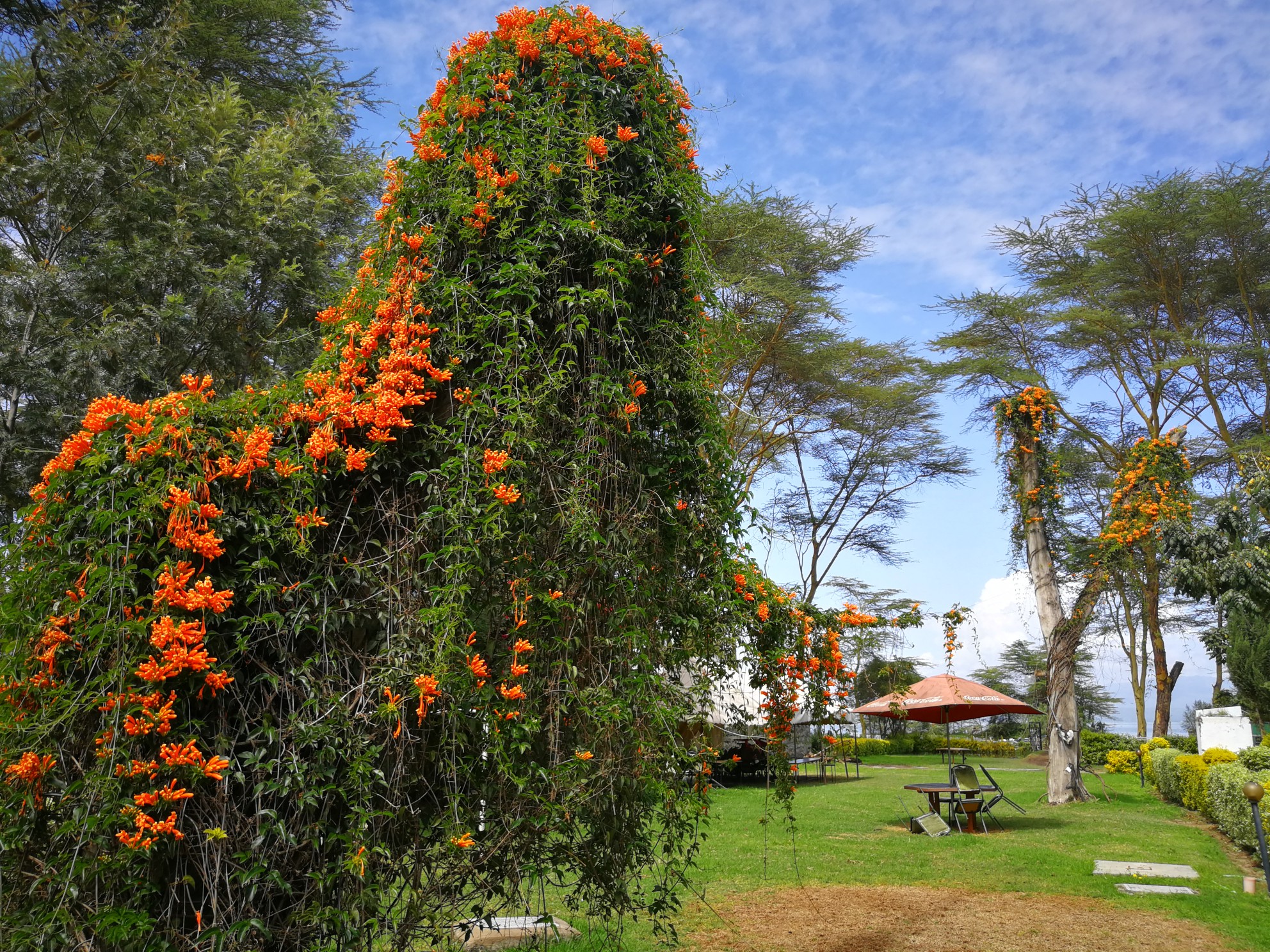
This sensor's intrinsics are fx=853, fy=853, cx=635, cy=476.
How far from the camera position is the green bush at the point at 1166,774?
42.2 ft

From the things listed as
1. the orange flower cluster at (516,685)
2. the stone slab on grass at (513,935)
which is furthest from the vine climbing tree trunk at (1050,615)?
the orange flower cluster at (516,685)

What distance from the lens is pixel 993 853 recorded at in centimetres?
880

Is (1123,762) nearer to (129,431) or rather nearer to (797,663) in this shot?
(797,663)

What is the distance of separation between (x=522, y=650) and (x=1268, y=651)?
1678cm

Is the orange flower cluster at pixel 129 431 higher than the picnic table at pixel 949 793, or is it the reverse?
the orange flower cluster at pixel 129 431

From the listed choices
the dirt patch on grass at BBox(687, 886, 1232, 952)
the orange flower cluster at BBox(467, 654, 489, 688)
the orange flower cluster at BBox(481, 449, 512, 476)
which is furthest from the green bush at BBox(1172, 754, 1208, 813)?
the orange flower cluster at BBox(481, 449, 512, 476)

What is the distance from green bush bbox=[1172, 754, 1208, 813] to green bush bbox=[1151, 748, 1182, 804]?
129 millimetres

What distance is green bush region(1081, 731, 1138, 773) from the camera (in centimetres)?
2128

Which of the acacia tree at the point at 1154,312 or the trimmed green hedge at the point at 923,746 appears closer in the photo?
the acacia tree at the point at 1154,312

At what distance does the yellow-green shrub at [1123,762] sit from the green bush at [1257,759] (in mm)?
9084

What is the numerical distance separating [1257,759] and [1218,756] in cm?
152

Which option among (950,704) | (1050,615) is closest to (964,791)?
(950,704)

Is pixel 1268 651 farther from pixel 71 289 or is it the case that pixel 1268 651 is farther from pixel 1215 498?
pixel 71 289

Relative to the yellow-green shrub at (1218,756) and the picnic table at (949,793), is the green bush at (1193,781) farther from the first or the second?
the picnic table at (949,793)
